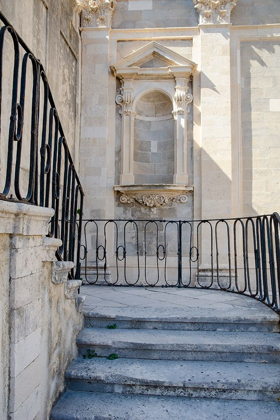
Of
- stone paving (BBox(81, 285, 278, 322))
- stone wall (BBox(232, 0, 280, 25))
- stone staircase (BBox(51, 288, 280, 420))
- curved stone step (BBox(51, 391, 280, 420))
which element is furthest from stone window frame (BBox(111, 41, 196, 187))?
curved stone step (BBox(51, 391, 280, 420))

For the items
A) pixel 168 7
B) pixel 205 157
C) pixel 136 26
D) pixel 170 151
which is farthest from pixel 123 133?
pixel 168 7

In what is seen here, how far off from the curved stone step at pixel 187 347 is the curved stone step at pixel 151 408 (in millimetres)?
436

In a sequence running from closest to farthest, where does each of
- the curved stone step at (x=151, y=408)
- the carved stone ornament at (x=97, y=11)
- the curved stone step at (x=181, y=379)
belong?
the curved stone step at (x=151, y=408) → the curved stone step at (x=181, y=379) → the carved stone ornament at (x=97, y=11)

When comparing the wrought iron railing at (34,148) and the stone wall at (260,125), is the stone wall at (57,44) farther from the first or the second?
the stone wall at (260,125)

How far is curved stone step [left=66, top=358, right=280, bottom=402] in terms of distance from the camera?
9.44 ft

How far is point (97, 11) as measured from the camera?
8328 millimetres

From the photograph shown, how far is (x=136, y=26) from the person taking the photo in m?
8.46

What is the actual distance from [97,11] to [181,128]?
3171 mm

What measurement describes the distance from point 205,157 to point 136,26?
3340 millimetres

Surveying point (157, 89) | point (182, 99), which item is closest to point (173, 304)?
point (182, 99)

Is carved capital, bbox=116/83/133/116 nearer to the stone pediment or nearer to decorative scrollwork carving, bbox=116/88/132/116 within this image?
decorative scrollwork carving, bbox=116/88/132/116

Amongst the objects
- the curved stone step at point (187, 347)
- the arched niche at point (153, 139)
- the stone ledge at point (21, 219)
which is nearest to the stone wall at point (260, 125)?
the arched niche at point (153, 139)

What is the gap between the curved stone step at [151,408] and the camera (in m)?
2.63

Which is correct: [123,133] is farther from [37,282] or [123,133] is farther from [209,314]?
[37,282]
